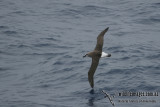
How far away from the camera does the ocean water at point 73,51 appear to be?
16.5 meters

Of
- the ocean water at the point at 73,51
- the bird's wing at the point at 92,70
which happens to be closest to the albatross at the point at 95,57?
the bird's wing at the point at 92,70

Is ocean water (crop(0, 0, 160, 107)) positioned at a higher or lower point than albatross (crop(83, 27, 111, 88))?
lower

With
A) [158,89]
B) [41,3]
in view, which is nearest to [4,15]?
[41,3]

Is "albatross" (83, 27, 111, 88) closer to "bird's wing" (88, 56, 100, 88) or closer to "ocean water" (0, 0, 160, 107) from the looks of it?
"bird's wing" (88, 56, 100, 88)

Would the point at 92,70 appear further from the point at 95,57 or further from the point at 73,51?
the point at 73,51

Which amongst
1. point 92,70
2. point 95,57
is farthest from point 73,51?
point 92,70

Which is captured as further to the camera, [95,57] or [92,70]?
[95,57]

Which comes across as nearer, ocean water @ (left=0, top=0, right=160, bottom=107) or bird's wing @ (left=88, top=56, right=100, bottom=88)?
bird's wing @ (left=88, top=56, right=100, bottom=88)

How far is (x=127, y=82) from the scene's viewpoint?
16906 millimetres

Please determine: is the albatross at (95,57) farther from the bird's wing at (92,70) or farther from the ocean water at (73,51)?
the ocean water at (73,51)

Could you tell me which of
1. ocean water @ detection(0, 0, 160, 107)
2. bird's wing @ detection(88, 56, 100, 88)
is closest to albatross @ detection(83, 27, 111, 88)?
bird's wing @ detection(88, 56, 100, 88)

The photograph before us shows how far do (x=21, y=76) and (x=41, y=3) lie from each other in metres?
10.1

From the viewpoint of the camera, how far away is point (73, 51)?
20.5 metres

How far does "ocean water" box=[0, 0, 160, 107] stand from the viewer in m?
16.5
